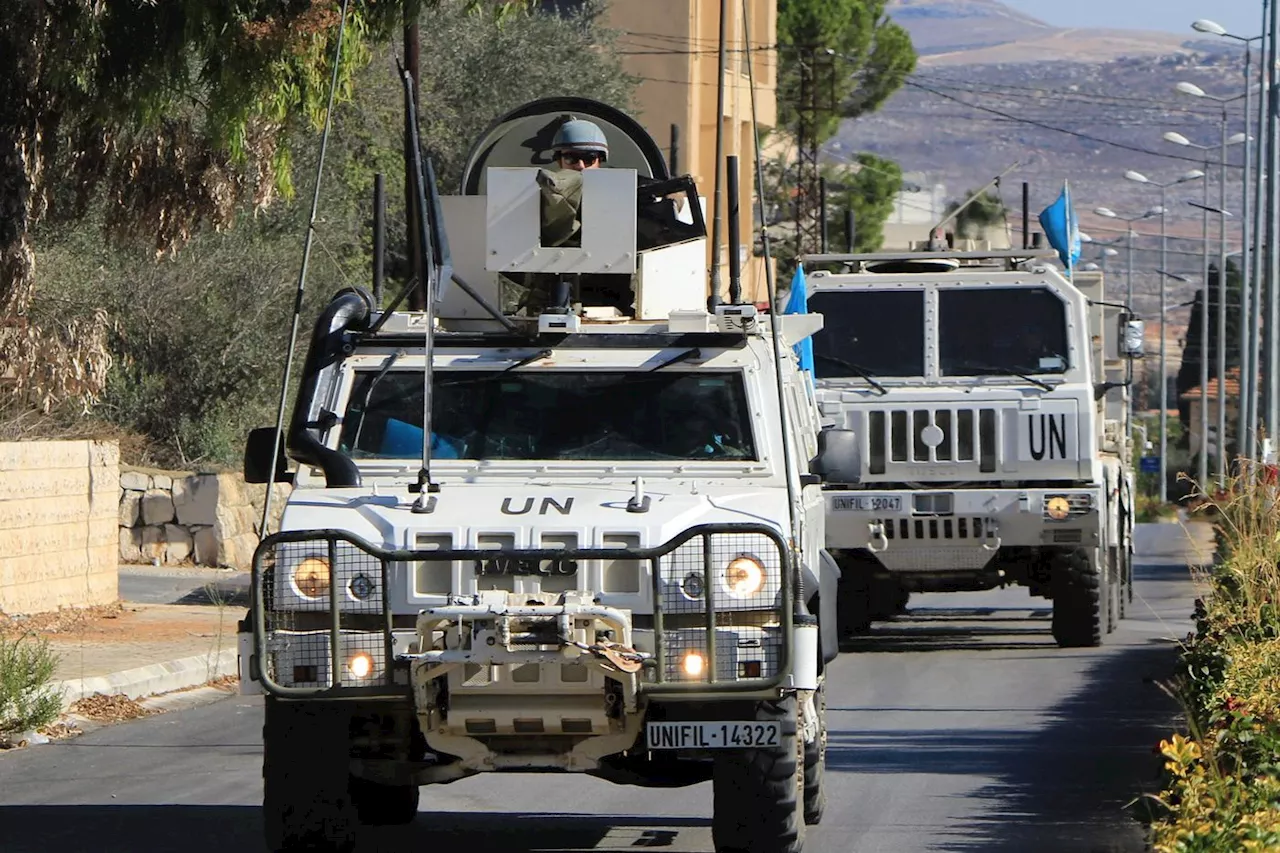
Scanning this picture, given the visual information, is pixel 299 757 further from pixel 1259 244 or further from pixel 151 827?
pixel 1259 244

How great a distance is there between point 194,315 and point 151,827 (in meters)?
16.4

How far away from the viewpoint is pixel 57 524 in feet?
59.8

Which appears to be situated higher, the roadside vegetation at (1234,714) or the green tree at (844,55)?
the green tree at (844,55)

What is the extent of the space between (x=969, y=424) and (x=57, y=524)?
754 centimetres

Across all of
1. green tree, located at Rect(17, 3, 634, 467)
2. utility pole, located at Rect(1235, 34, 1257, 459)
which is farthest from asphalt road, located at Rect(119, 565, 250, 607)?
utility pole, located at Rect(1235, 34, 1257, 459)

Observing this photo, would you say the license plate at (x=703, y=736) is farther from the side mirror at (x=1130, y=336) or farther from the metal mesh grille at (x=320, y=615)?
the side mirror at (x=1130, y=336)

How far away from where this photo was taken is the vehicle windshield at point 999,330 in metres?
16.8

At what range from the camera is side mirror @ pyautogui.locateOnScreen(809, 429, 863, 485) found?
28.9 feet

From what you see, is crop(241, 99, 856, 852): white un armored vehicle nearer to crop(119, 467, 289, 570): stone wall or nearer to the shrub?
the shrub

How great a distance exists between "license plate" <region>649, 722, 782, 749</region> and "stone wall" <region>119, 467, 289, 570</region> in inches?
644

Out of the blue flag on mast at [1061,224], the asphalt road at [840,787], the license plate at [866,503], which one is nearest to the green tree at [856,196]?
the blue flag on mast at [1061,224]

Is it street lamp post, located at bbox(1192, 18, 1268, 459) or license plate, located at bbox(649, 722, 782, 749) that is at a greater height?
street lamp post, located at bbox(1192, 18, 1268, 459)

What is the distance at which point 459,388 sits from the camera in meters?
8.56

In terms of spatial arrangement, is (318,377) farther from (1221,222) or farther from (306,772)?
(1221,222)
